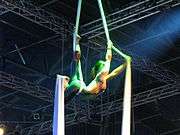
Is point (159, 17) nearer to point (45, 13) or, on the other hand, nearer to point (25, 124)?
point (45, 13)

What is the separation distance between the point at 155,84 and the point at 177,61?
0.66m

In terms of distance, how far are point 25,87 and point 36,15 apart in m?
1.81

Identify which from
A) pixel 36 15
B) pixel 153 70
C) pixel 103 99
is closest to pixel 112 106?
pixel 103 99

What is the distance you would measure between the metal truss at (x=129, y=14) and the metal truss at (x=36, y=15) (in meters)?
0.37

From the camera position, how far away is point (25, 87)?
9875 millimetres

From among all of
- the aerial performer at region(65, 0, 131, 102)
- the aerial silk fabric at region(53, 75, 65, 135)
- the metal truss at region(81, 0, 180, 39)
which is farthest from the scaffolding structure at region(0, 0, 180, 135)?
the aerial silk fabric at region(53, 75, 65, 135)

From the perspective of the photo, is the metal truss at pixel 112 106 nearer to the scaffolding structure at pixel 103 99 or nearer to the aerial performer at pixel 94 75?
the scaffolding structure at pixel 103 99

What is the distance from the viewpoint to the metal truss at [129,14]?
27.6ft

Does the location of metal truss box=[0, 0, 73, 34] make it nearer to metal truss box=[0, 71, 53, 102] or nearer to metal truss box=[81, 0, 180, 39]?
metal truss box=[81, 0, 180, 39]

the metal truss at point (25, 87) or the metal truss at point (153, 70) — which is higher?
the metal truss at point (153, 70)

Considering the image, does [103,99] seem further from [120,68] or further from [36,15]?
[120,68]

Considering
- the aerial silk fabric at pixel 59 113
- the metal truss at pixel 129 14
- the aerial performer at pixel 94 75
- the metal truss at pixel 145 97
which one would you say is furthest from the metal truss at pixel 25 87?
the aerial silk fabric at pixel 59 113

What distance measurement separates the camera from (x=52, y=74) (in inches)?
404

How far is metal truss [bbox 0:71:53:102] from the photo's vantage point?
381 inches
